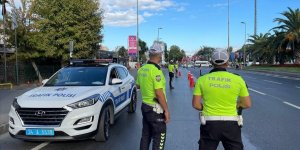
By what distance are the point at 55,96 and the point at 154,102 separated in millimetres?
2621

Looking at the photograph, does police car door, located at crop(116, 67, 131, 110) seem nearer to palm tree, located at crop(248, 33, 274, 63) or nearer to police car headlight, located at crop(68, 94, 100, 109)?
police car headlight, located at crop(68, 94, 100, 109)

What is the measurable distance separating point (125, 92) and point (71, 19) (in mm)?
19505

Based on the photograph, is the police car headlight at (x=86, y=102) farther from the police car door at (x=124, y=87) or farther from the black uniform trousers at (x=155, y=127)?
the police car door at (x=124, y=87)

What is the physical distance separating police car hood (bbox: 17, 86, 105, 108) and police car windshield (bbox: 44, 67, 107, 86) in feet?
1.54

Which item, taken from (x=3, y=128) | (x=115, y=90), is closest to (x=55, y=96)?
(x=115, y=90)

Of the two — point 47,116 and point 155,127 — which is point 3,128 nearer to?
point 47,116

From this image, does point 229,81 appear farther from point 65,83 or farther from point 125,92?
point 125,92

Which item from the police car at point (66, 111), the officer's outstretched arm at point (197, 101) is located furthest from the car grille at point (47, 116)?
the officer's outstretched arm at point (197, 101)

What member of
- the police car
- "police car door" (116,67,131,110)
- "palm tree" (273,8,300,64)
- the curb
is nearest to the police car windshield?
the police car

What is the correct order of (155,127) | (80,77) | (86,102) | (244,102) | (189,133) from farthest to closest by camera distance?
(80,77)
(189,133)
(86,102)
(155,127)
(244,102)

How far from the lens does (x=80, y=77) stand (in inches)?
344

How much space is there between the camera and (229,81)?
4215 mm

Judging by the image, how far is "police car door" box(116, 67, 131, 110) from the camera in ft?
31.5

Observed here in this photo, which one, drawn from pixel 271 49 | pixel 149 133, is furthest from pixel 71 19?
pixel 271 49
